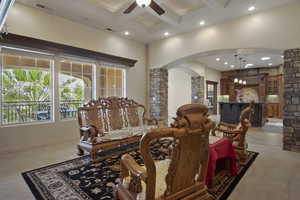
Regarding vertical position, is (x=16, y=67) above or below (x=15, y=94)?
above

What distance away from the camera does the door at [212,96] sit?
11.1 meters

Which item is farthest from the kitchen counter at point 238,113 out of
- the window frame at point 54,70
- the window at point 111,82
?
the window frame at point 54,70

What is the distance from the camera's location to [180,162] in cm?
121

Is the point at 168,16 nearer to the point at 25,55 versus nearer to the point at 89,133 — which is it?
the point at 89,133

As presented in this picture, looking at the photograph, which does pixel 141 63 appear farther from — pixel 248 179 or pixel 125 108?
pixel 248 179

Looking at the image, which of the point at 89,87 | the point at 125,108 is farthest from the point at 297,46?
the point at 89,87

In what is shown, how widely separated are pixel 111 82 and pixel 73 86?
137 centimetres

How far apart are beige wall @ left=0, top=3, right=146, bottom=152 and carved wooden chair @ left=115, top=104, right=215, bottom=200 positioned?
3.78 meters

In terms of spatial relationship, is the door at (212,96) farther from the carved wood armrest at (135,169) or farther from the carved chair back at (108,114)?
the carved wood armrest at (135,169)

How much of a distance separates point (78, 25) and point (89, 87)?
1906 millimetres

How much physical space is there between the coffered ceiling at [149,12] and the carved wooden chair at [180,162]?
382 centimetres

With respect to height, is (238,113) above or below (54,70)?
below

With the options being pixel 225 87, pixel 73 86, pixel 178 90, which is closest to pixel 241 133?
pixel 73 86

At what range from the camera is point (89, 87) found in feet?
17.7
